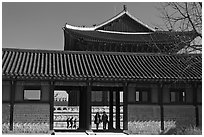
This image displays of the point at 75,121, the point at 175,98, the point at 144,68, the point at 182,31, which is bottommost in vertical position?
the point at 75,121

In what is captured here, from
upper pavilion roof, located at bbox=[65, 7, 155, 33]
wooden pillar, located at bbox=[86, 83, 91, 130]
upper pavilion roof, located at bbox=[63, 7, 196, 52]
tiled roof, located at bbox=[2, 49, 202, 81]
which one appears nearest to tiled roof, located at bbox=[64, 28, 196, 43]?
upper pavilion roof, located at bbox=[63, 7, 196, 52]

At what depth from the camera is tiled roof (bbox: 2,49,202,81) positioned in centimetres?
1520

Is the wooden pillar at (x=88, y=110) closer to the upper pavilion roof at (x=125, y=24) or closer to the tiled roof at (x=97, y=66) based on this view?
the tiled roof at (x=97, y=66)

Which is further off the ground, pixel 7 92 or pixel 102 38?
pixel 102 38

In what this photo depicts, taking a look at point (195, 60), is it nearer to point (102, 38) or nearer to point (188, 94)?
point (188, 94)

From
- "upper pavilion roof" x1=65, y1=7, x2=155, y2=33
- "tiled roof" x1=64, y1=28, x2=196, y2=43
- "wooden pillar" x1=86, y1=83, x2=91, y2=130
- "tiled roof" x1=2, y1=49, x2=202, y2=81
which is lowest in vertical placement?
"wooden pillar" x1=86, y1=83, x2=91, y2=130

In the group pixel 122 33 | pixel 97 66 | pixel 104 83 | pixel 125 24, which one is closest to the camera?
pixel 104 83

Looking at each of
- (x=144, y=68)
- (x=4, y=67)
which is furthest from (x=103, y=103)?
(x=4, y=67)

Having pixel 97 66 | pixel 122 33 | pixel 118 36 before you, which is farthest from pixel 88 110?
pixel 122 33

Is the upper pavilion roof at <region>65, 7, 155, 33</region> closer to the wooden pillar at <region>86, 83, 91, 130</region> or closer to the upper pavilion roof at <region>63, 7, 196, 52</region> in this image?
the upper pavilion roof at <region>63, 7, 196, 52</region>

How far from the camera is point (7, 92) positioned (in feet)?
50.0

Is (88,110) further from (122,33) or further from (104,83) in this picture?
(122,33)

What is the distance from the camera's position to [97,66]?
16875 mm

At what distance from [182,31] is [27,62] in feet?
25.9
